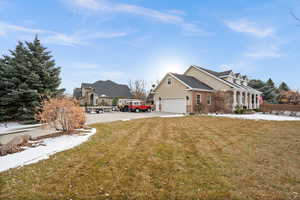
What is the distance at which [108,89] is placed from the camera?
112 feet

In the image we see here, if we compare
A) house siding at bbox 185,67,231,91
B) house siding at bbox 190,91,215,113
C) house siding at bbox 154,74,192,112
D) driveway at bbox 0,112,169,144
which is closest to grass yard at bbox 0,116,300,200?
driveway at bbox 0,112,169,144

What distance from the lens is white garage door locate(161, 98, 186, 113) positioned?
65.1ft

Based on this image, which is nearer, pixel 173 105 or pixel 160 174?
pixel 160 174

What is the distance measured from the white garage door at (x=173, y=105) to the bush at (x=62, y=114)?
1403cm

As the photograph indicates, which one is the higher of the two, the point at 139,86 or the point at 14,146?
the point at 139,86

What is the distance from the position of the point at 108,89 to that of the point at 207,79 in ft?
69.9

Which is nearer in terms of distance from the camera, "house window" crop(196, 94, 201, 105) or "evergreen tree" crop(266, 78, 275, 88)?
"house window" crop(196, 94, 201, 105)

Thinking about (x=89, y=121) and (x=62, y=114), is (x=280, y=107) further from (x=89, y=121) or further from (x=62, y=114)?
(x=62, y=114)

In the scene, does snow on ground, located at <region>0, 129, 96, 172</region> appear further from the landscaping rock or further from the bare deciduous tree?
the bare deciduous tree

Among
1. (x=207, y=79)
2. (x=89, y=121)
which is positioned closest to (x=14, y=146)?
(x=89, y=121)

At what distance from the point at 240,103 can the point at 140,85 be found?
2959 cm

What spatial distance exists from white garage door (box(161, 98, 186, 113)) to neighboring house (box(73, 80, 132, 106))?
1406 centimetres

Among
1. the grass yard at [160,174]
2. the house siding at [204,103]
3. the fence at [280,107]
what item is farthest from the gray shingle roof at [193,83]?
the grass yard at [160,174]

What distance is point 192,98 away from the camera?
62.5 ft
